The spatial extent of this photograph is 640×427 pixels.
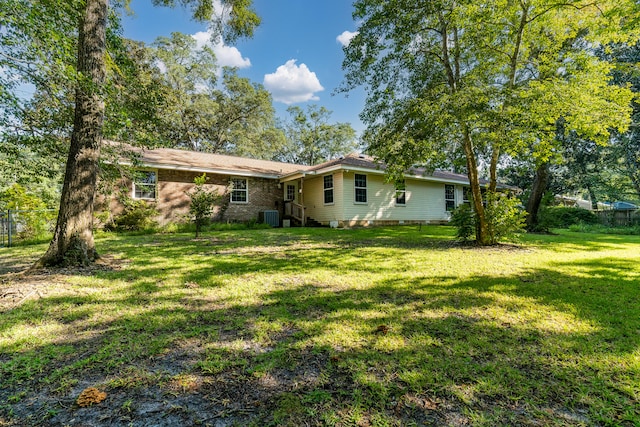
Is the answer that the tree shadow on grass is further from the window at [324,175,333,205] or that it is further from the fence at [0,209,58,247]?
the window at [324,175,333,205]

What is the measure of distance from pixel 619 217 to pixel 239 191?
22.7 metres

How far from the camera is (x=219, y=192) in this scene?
14266 millimetres

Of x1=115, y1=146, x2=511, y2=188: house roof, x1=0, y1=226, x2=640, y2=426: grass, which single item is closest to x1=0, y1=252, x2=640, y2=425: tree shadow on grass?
x1=0, y1=226, x2=640, y2=426: grass

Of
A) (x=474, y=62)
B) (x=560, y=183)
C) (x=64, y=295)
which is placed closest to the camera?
(x=64, y=295)

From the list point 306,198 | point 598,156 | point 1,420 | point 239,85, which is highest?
point 239,85

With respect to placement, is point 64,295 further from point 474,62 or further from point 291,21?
point 291,21

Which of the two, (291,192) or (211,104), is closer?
(291,192)

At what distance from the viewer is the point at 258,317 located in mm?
2936

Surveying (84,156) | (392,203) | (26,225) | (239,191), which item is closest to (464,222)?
(392,203)

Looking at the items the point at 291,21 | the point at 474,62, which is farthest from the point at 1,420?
the point at 291,21

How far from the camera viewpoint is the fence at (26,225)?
9.02 m

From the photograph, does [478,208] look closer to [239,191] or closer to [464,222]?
[464,222]

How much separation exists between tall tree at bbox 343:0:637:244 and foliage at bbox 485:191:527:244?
19 cm

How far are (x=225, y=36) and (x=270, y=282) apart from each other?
326 inches
